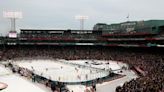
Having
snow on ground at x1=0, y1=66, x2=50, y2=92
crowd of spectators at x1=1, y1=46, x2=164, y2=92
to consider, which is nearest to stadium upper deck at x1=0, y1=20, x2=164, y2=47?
crowd of spectators at x1=1, y1=46, x2=164, y2=92

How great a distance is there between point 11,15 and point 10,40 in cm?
810

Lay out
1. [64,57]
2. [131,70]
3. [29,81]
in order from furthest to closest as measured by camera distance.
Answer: [64,57], [131,70], [29,81]

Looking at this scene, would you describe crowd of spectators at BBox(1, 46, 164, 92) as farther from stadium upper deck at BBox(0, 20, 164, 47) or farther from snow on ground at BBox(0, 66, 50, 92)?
snow on ground at BBox(0, 66, 50, 92)

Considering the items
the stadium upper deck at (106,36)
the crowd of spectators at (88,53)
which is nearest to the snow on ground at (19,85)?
the crowd of spectators at (88,53)

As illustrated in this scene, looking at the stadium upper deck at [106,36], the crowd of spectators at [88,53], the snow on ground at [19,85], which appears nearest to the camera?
the snow on ground at [19,85]

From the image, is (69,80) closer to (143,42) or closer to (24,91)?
(24,91)

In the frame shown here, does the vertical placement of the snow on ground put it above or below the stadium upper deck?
below

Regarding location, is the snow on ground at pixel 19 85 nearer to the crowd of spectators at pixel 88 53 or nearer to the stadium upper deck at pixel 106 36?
the crowd of spectators at pixel 88 53

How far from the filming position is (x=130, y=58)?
5522 centimetres

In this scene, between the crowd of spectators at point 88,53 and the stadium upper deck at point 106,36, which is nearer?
the crowd of spectators at point 88,53

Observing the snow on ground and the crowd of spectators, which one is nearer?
the snow on ground

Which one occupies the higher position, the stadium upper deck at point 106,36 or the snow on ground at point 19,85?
the stadium upper deck at point 106,36

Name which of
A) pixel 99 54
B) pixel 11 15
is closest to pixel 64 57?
pixel 99 54

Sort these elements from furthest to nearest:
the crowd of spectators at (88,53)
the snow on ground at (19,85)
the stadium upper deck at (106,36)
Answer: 1. the stadium upper deck at (106,36)
2. the crowd of spectators at (88,53)
3. the snow on ground at (19,85)
